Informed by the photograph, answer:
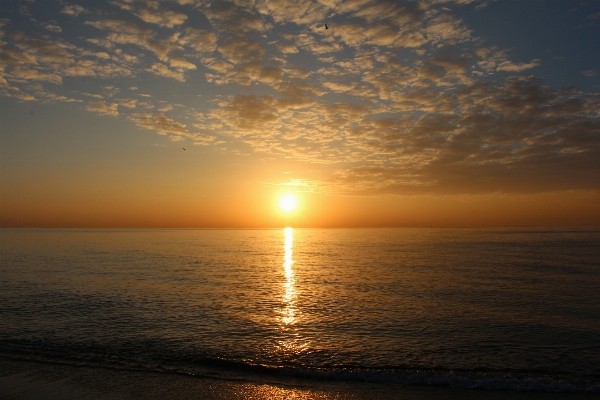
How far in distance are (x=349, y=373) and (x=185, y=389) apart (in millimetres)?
5987

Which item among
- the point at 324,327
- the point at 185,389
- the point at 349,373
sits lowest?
the point at 324,327

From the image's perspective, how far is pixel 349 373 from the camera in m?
14.7

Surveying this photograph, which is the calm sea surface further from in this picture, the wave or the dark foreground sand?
the dark foreground sand

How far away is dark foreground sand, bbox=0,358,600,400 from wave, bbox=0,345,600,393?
49 cm

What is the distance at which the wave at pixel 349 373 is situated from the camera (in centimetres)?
1373

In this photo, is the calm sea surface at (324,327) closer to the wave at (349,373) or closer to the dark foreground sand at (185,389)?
Result: the wave at (349,373)

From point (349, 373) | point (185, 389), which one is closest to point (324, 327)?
point (349, 373)

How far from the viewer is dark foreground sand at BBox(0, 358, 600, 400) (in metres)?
12.5

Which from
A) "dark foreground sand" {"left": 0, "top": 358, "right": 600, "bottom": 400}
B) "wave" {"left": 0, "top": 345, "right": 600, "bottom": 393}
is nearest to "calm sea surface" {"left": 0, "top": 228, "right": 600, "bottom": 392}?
"wave" {"left": 0, "top": 345, "right": 600, "bottom": 393}

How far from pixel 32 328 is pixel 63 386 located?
9952 millimetres

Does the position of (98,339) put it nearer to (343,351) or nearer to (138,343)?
(138,343)

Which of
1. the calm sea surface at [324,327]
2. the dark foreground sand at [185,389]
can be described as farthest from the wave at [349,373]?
the dark foreground sand at [185,389]

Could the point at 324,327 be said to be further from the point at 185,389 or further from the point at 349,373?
the point at 185,389

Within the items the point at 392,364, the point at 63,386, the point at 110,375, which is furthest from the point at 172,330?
the point at 392,364
